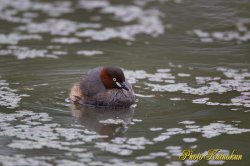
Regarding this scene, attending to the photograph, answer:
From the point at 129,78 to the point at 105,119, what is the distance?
2.51 m

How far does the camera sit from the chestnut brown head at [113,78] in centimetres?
1052

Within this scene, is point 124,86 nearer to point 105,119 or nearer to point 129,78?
point 105,119

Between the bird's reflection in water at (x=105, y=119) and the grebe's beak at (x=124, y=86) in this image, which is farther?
the grebe's beak at (x=124, y=86)

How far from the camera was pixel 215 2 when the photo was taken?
17.9 metres

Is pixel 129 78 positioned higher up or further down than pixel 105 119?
higher up

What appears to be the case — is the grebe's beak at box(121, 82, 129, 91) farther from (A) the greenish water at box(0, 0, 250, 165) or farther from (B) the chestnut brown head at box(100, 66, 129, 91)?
(A) the greenish water at box(0, 0, 250, 165)

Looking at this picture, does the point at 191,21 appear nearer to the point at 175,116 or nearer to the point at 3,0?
the point at 3,0

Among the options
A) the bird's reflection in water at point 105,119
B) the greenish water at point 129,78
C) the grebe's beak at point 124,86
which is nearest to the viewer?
the greenish water at point 129,78

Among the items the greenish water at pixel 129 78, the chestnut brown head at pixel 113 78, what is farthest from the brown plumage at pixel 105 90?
the greenish water at pixel 129 78

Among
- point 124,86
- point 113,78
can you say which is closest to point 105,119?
point 124,86

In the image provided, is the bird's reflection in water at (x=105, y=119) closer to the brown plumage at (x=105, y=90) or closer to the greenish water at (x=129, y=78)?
the greenish water at (x=129, y=78)

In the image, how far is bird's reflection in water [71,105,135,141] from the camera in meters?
9.13

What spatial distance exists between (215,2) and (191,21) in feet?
5.92

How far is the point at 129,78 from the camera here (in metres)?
12.2
